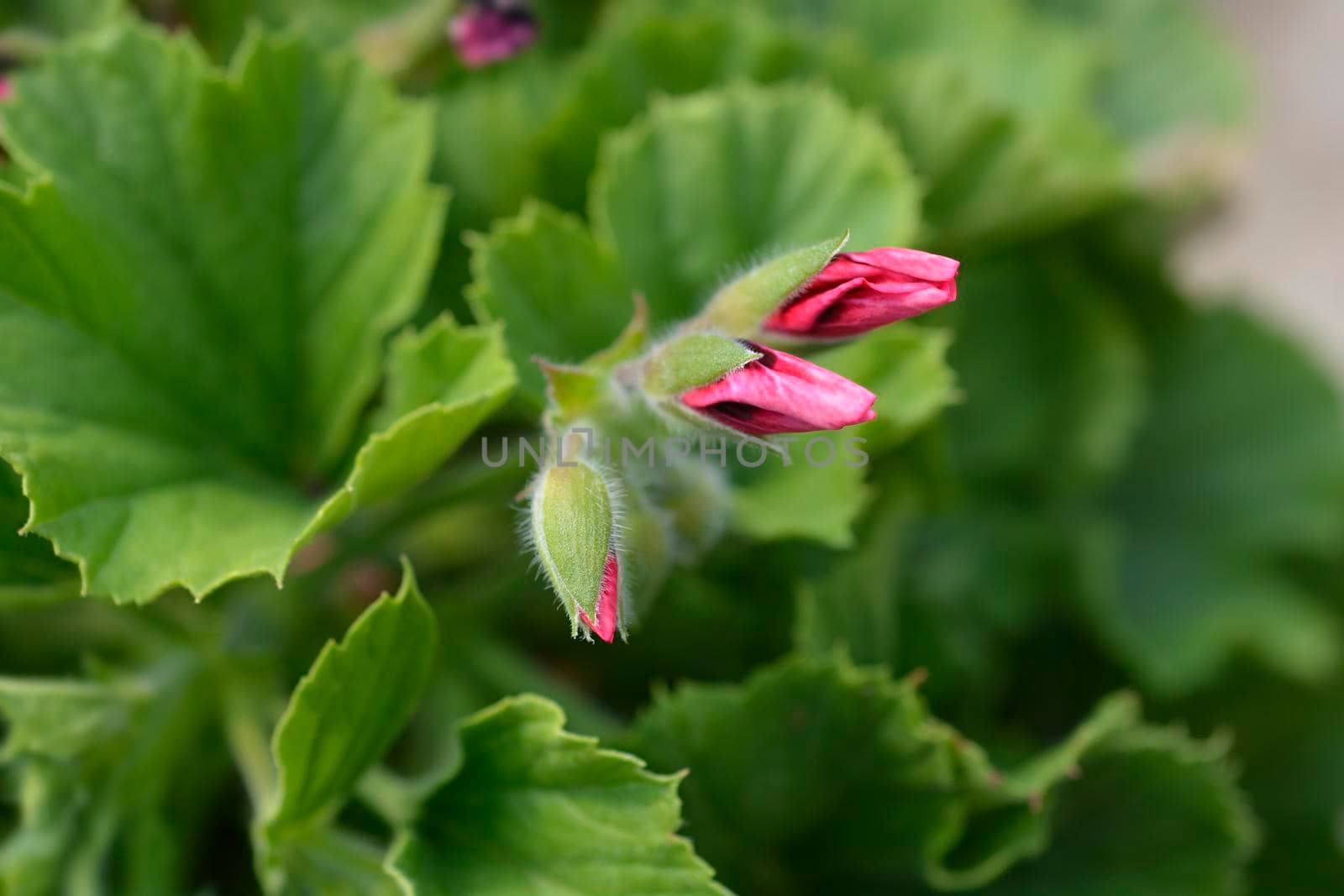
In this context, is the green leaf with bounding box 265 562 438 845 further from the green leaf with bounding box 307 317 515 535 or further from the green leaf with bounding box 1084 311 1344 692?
the green leaf with bounding box 1084 311 1344 692

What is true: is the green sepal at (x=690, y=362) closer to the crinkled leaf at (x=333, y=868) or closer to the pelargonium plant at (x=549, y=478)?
the pelargonium plant at (x=549, y=478)

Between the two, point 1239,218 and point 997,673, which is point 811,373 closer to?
point 997,673

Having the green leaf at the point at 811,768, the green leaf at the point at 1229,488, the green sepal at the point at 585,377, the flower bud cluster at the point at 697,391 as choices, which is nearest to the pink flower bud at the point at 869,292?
the flower bud cluster at the point at 697,391

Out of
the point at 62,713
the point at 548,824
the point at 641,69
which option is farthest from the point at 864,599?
the point at 62,713

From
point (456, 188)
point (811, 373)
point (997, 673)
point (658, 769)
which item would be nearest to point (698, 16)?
point (456, 188)

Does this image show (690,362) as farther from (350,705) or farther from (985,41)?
(985,41)
